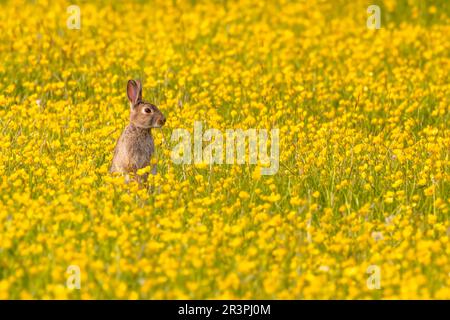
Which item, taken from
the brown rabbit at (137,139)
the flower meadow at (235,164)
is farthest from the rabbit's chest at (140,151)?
the flower meadow at (235,164)

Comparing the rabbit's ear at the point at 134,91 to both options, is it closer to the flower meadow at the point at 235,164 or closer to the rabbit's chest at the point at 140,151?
the rabbit's chest at the point at 140,151

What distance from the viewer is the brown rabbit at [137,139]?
349 inches

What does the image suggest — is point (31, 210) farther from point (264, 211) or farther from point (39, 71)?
point (39, 71)

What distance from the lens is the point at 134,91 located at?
9.08 meters

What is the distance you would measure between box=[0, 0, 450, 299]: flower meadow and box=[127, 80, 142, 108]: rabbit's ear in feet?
2.07

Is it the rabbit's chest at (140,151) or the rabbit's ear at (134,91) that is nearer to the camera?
the rabbit's chest at (140,151)

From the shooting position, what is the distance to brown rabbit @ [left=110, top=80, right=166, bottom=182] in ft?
29.1

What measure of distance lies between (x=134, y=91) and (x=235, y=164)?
1114 millimetres

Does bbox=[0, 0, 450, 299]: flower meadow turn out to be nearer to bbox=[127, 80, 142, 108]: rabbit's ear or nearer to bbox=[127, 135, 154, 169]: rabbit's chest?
bbox=[127, 135, 154, 169]: rabbit's chest

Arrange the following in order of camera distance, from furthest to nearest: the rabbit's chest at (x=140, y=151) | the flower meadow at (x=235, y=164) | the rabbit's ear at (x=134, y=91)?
the rabbit's ear at (x=134, y=91), the rabbit's chest at (x=140, y=151), the flower meadow at (x=235, y=164)

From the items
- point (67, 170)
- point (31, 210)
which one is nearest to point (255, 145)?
point (67, 170)

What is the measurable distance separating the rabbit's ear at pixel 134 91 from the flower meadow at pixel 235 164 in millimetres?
631

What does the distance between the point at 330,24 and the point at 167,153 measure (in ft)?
22.1

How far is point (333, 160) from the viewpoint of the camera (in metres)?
8.97
